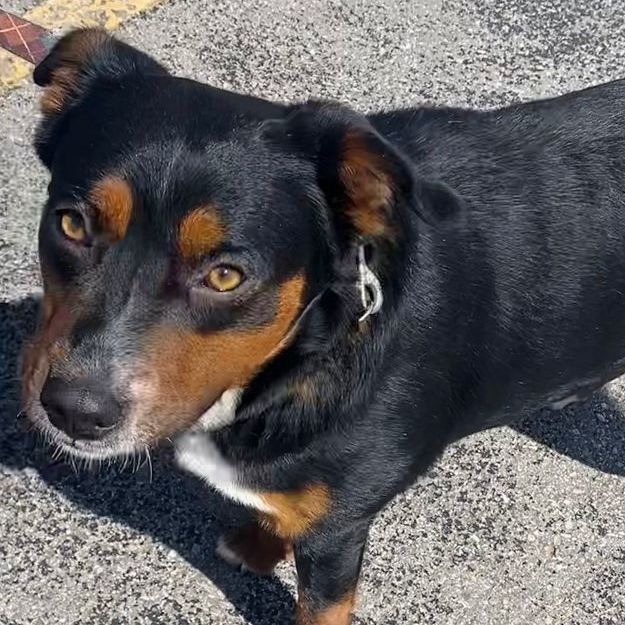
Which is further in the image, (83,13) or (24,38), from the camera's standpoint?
(83,13)

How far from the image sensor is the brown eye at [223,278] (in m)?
2.51

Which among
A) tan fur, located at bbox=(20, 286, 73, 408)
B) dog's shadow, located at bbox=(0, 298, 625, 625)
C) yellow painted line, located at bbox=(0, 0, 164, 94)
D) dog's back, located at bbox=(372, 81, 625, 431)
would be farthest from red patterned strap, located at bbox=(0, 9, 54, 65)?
tan fur, located at bbox=(20, 286, 73, 408)

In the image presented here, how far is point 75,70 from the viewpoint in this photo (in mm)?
2855

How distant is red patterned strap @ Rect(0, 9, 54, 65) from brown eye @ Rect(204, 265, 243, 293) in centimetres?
255

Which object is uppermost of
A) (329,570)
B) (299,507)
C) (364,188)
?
(364,188)

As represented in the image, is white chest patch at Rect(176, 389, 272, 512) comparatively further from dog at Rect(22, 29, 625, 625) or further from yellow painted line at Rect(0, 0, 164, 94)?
yellow painted line at Rect(0, 0, 164, 94)

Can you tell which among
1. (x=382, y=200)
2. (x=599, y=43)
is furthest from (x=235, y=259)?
(x=599, y=43)

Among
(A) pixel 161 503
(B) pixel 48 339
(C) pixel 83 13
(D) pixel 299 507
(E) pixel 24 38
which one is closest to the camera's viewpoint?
(B) pixel 48 339

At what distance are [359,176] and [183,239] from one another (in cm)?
47

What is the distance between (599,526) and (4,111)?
118 inches

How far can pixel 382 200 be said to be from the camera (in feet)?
8.47

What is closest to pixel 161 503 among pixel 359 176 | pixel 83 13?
pixel 359 176

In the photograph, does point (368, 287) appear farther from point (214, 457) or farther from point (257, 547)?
point (257, 547)

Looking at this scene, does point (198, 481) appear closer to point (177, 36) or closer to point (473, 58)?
point (177, 36)
